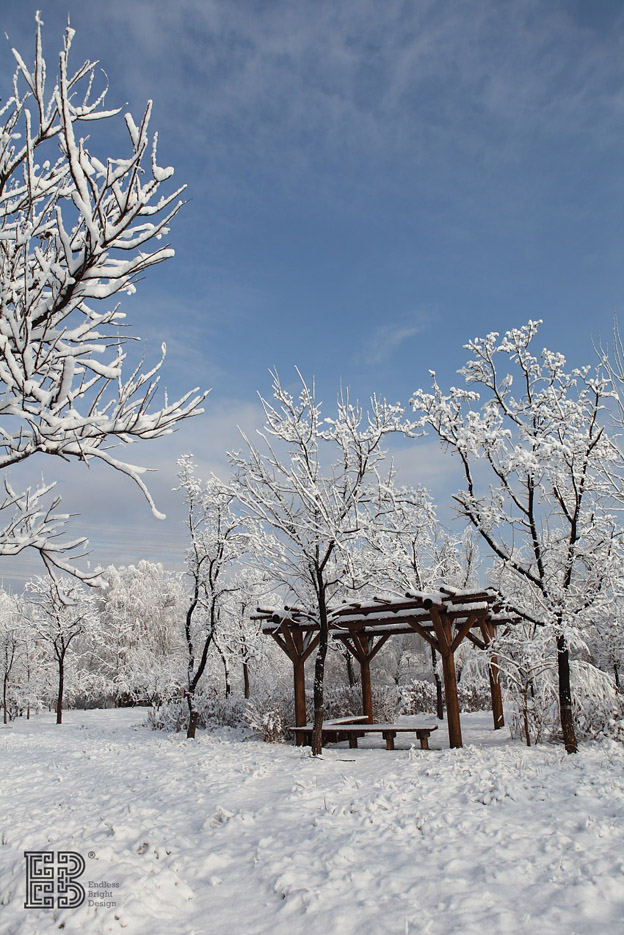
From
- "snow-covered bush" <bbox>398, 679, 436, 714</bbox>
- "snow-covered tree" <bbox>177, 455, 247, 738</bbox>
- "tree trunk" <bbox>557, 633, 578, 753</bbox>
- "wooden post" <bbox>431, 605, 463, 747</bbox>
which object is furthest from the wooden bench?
"snow-covered bush" <bbox>398, 679, 436, 714</bbox>

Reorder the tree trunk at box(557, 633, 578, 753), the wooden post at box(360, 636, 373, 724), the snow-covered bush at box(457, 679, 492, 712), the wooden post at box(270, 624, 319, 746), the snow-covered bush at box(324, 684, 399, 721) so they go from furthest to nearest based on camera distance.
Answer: the snow-covered bush at box(457, 679, 492, 712) < the snow-covered bush at box(324, 684, 399, 721) < the wooden post at box(360, 636, 373, 724) < the wooden post at box(270, 624, 319, 746) < the tree trunk at box(557, 633, 578, 753)

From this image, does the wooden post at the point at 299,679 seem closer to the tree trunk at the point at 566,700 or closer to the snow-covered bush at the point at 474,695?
the tree trunk at the point at 566,700

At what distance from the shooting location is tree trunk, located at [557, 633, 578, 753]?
372 inches

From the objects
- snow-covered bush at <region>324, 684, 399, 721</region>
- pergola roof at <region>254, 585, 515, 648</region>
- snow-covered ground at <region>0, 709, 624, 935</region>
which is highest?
pergola roof at <region>254, 585, 515, 648</region>

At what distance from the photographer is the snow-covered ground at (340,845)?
4211mm

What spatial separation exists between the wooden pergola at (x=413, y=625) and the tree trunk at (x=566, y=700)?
110 centimetres

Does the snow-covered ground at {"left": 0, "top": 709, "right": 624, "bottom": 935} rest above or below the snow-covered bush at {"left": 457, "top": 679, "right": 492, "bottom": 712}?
above

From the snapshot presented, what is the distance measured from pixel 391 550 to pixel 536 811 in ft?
33.1

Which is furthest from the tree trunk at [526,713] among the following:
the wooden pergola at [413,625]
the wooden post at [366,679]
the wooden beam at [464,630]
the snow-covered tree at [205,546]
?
the snow-covered tree at [205,546]

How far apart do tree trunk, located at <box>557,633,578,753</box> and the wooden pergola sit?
1.10 meters

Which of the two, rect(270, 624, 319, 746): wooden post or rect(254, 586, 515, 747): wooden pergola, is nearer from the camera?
rect(254, 586, 515, 747): wooden pergola

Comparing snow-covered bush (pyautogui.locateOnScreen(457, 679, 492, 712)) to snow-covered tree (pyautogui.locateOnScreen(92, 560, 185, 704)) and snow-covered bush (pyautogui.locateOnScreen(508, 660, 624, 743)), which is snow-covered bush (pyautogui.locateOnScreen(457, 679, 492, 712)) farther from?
snow-covered tree (pyautogui.locateOnScreen(92, 560, 185, 704))

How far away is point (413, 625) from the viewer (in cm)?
1231

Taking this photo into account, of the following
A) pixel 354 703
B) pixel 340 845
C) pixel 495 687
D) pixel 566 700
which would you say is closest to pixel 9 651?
pixel 354 703
